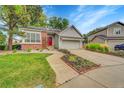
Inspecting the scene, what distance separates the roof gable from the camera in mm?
19531

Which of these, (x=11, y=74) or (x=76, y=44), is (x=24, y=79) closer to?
(x=11, y=74)

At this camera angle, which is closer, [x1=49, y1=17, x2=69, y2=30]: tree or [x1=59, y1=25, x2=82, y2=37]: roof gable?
[x1=59, y1=25, x2=82, y2=37]: roof gable

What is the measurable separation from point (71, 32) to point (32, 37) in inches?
215

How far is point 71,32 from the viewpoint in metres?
20.2

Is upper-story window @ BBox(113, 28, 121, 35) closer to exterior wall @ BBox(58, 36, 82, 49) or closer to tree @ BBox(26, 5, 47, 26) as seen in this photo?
exterior wall @ BBox(58, 36, 82, 49)

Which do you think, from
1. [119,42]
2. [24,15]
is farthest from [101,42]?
[24,15]

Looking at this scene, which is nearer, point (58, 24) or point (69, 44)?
point (69, 44)

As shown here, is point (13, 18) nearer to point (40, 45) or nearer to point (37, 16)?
point (40, 45)

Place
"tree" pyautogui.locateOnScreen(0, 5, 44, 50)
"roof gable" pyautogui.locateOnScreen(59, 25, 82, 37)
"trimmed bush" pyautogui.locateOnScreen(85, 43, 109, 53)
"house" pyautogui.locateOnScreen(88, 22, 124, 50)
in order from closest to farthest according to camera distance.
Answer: "trimmed bush" pyautogui.locateOnScreen(85, 43, 109, 53) → "house" pyautogui.locateOnScreen(88, 22, 124, 50) → "tree" pyautogui.locateOnScreen(0, 5, 44, 50) → "roof gable" pyautogui.locateOnScreen(59, 25, 82, 37)

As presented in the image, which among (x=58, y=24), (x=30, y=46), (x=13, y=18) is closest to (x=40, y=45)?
Answer: (x=30, y=46)

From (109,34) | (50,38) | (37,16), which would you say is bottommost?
(50,38)

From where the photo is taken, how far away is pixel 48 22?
829 inches

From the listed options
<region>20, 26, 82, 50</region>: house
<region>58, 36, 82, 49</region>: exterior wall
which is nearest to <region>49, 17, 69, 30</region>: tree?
<region>20, 26, 82, 50</region>: house

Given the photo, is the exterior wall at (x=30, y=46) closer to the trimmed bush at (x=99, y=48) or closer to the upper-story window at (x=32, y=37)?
the upper-story window at (x=32, y=37)
